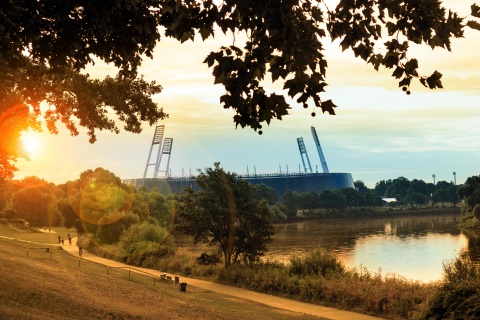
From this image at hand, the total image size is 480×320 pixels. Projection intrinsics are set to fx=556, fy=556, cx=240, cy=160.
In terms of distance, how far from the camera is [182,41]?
8609 millimetres

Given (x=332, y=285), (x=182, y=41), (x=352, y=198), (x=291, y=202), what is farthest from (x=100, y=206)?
(x=352, y=198)

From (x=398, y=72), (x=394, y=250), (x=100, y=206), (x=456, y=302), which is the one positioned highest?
(x=398, y=72)

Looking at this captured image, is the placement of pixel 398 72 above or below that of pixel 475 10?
below

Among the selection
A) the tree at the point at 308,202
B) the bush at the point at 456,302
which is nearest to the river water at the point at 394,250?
the bush at the point at 456,302

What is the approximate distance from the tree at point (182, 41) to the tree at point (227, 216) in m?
22.1

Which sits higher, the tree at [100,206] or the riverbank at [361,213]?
the tree at [100,206]

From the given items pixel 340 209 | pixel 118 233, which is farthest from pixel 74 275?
pixel 340 209

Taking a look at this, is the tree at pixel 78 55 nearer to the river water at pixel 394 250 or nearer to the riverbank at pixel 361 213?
the river water at pixel 394 250

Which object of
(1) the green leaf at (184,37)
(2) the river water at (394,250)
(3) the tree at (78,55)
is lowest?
(2) the river water at (394,250)

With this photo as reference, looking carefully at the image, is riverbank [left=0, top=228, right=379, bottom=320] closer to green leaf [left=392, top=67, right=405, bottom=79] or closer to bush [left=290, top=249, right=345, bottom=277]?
bush [left=290, top=249, right=345, bottom=277]

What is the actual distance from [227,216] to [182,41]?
123 ft

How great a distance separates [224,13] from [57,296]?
46.1 ft

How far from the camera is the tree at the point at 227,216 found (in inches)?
1738

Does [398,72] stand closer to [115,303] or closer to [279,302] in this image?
[115,303]
